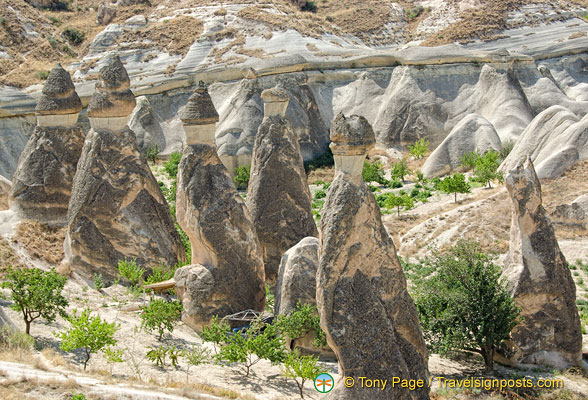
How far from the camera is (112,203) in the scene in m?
15.7

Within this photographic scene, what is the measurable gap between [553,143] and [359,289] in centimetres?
1905

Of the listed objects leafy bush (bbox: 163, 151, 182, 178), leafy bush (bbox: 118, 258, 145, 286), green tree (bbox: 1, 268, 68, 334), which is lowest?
leafy bush (bbox: 163, 151, 182, 178)

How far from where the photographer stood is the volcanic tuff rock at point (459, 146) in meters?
30.8

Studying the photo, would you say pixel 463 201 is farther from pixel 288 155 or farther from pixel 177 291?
pixel 177 291

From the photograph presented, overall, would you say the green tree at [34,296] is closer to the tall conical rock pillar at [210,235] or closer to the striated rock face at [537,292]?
the tall conical rock pillar at [210,235]

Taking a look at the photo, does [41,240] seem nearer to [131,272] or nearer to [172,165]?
[131,272]

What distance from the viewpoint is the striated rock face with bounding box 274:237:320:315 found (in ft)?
42.3

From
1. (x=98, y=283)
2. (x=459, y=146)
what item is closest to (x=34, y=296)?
(x=98, y=283)

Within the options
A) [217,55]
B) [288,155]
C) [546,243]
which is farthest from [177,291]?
[217,55]

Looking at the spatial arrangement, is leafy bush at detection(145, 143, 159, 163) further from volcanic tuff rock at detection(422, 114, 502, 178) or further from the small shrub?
the small shrub

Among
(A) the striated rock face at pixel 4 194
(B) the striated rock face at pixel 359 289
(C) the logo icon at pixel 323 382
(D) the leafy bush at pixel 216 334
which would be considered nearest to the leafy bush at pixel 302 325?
(D) the leafy bush at pixel 216 334

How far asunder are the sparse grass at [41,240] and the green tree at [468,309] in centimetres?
871

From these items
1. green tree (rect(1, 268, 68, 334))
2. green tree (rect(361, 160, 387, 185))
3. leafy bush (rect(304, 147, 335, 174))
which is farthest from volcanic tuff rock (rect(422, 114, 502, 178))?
green tree (rect(1, 268, 68, 334))

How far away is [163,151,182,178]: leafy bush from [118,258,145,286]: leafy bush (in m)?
16.6
